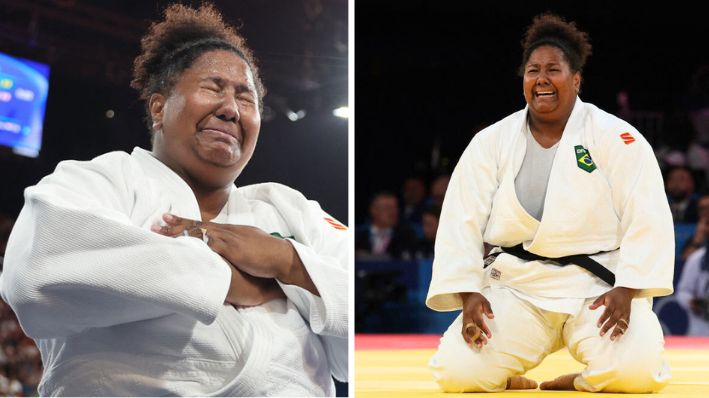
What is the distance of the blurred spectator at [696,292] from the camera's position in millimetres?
6691

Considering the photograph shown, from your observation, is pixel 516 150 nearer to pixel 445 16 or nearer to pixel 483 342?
pixel 483 342

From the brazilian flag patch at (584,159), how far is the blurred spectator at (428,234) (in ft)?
13.3

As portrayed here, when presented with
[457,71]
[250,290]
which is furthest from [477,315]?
[457,71]

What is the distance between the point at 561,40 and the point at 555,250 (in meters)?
0.77

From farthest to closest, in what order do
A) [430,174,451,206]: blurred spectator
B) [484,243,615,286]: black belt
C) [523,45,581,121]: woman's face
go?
[430,174,451,206]: blurred spectator < [523,45,581,121]: woman's face < [484,243,615,286]: black belt

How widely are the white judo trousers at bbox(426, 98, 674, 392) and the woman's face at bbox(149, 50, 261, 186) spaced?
40.3 inches

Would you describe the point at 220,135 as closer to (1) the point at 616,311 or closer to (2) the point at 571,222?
(2) the point at 571,222

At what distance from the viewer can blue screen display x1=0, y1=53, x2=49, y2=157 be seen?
2.23 meters

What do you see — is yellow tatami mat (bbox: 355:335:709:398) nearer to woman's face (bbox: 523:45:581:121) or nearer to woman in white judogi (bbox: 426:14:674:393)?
woman in white judogi (bbox: 426:14:674:393)

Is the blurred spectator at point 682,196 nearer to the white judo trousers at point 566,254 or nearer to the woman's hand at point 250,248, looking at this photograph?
the white judo trousers at point 566,254

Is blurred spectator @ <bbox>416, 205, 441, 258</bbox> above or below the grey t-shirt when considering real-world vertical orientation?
below

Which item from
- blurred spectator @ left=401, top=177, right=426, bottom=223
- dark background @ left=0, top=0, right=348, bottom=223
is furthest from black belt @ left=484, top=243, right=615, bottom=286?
blurred spectator @ left=401, top=177, right=426, bottom=223

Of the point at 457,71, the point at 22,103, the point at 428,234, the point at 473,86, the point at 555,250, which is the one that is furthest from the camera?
the point at 457,71

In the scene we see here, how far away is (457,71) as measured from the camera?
28.7 feet
